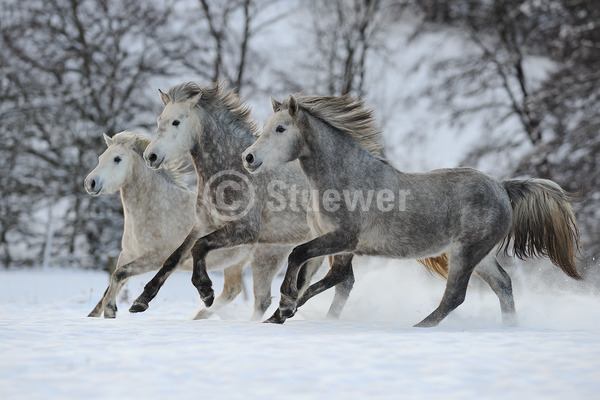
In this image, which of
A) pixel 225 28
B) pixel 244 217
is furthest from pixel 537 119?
pixel 244 217

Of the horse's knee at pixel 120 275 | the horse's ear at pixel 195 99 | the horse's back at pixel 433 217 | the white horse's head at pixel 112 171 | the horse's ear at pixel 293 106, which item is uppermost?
the horse's ear at pixel 195 99

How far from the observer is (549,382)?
3.05 meters

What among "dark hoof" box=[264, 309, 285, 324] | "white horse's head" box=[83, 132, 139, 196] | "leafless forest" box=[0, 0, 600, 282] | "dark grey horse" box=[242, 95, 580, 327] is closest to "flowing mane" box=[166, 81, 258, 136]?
"dark grey horse" box=[242, 95, 580, 327]

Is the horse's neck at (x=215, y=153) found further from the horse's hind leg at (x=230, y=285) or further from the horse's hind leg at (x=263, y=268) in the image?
the horse's hind leg at (x=230, y=285)

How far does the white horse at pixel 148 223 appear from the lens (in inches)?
247

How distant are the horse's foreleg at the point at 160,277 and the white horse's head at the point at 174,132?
692mm

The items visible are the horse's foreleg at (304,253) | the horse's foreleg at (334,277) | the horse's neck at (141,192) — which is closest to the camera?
the horse's foreleg at (304,253)

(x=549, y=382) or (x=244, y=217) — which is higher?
(x=244, y=217)

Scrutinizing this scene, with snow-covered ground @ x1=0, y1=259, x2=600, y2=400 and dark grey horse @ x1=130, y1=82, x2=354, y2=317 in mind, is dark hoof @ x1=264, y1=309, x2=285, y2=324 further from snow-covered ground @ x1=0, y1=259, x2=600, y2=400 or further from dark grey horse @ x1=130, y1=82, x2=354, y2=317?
dark grey horse @ x1=130, y1=82, x2=354, y2=317

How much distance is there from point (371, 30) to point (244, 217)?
12403 millimetres

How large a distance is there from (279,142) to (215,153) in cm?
94

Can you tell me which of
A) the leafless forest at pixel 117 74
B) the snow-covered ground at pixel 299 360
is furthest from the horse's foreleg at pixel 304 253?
the leafless forest at pixel 117 74

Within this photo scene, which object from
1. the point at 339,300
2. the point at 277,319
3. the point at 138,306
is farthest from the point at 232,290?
the point at 277,319

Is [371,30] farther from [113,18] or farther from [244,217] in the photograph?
[244,217]
